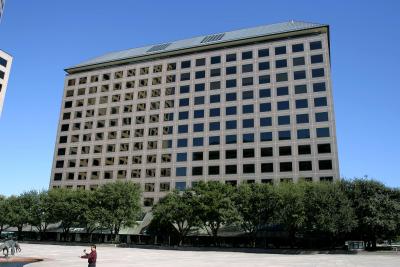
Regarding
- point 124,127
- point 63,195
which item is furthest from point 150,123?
point 63,195

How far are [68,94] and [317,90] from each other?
63880mm

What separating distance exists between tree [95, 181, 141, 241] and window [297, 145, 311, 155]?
3269cm

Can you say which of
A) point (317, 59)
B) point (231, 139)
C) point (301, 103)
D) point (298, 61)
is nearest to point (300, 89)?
point (301, 103)

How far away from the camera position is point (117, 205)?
6681cm

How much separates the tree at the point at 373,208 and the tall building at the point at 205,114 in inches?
744

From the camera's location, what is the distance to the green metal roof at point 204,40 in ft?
281

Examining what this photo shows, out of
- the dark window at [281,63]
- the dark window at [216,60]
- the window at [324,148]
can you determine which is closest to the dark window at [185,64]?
the dark window at [216,60]

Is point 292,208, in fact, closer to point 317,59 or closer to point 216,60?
point 317,59

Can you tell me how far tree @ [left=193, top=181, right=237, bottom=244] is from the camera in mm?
54406

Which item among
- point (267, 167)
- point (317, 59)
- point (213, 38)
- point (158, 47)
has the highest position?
point (158, 47)

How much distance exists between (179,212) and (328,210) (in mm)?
22972

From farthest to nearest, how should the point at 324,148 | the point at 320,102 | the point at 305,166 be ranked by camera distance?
the point at 320,102
the point at 305,166
the point at 324,148

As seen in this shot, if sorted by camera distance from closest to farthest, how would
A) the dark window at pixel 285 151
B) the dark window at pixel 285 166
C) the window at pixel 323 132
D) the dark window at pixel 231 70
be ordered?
the window at pixel 323 132 < the dark window at pixel 285 166 < the dark window at pixel 285 151 < the dark window at pixel 231 70

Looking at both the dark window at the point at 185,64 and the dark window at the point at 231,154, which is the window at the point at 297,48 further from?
the dark window at the point at 231,154
